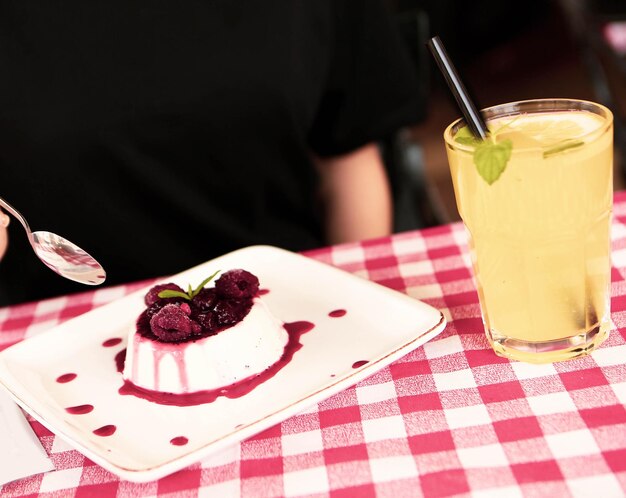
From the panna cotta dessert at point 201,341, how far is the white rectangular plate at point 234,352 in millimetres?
28

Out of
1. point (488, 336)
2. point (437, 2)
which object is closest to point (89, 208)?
point (488, 336)

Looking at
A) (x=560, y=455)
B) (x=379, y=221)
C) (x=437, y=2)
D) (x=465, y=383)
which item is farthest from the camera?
(x=437, y=2)

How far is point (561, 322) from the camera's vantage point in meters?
0.78

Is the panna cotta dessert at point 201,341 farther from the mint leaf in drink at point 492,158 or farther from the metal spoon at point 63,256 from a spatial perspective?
the mint leaf in drink at point 492,158

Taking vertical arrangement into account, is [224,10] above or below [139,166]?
above

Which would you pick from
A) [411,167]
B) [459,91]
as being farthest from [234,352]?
[411,167]

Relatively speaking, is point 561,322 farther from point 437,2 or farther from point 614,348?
point 437,2

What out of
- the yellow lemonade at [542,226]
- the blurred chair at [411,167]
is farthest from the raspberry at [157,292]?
the blurred chair at [411,167]

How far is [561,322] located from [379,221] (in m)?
0.90

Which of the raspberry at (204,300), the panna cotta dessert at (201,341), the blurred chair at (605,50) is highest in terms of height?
the raspberry at (204,300)

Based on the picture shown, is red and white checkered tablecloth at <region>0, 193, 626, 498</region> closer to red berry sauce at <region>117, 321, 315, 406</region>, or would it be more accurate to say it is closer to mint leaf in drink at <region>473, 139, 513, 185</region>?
red berry sauce at <region>117, 321, 315, 406</region>

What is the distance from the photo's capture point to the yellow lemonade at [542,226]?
0.71m

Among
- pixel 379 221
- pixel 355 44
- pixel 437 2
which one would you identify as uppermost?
pixel 355 44

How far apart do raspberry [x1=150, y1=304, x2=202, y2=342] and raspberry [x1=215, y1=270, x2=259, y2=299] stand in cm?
5
